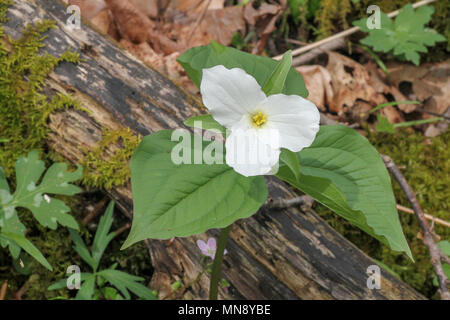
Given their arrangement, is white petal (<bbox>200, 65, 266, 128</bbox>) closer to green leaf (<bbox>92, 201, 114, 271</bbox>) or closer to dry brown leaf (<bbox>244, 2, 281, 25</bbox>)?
green leaf (<bbox>92, 201, 114, 271</bbox>)

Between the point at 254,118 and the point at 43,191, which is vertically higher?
the point at 254,118

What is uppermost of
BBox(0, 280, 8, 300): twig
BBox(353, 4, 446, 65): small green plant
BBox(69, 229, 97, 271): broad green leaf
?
BBox(353, 4, 446, 65): small green plant

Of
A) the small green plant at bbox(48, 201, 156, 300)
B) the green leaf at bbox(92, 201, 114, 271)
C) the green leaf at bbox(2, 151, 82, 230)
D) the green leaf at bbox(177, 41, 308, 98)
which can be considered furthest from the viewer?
the green leaf at bbox(92, 201, 114, 271)

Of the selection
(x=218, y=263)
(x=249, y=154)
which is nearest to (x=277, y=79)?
(x=249, y=154)

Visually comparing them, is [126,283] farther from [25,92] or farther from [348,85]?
[348,85]

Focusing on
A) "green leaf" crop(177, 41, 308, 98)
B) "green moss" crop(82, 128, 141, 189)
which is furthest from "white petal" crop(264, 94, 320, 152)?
"green moss" crop(82, 128, 141, 189)

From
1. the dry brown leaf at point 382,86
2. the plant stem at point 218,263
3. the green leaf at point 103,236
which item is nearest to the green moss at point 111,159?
the green leaf at point 103,236
